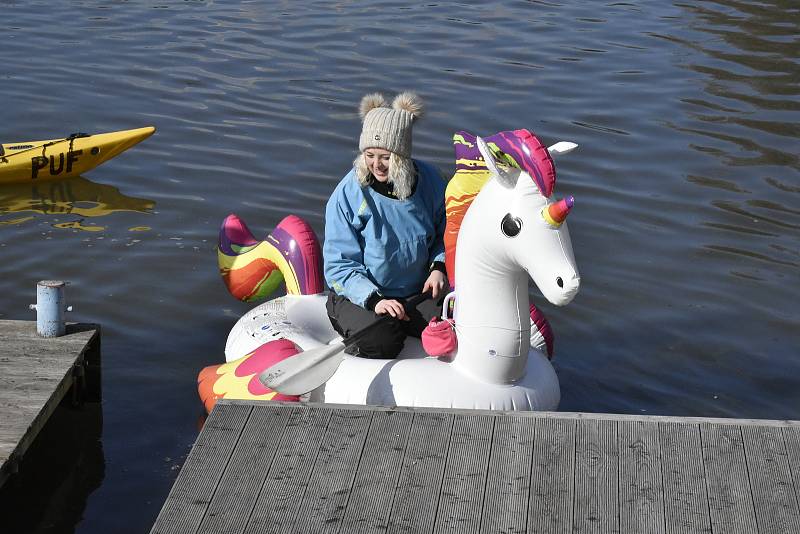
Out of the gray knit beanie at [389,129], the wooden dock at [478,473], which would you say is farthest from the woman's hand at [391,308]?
the wooden dock at [478,473]

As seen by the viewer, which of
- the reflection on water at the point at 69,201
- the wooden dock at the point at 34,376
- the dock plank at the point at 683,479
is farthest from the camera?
the reflection on water at the point at 69,201

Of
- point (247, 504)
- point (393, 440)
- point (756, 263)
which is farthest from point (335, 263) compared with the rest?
point (756, 263)

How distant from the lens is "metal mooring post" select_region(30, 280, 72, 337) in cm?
621

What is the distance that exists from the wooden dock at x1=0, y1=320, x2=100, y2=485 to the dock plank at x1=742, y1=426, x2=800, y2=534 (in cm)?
307

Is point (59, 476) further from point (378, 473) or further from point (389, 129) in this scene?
point (389, 129)

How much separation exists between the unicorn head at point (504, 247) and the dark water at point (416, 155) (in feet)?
5.11

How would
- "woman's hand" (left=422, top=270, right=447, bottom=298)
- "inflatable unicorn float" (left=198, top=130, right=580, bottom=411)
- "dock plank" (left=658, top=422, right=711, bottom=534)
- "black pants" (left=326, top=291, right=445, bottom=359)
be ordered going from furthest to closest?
"woman's hand" (left=422, top=270, right=447, bottom=298) < "black pants" (left=326, top=291, right=445, bottom=359) < "inflatable unicorn float" (left=198, top=130, right=580, bottom=411) < "dock plank" (left=658, top=422, right=711, bottom=534)

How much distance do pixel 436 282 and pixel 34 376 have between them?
201 cm

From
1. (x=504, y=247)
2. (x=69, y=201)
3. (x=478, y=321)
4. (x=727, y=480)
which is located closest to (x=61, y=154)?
(x=69, y=201)

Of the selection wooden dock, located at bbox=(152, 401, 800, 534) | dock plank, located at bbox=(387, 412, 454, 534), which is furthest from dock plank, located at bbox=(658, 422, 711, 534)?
dock plank, located at bbox=(387, 412, 454, 534)

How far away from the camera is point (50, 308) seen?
246 inches

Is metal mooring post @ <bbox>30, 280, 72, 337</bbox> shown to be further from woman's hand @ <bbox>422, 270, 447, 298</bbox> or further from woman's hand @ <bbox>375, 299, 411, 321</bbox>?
woman's hand @ <bbox>422, 270, 447, 298</bbox>

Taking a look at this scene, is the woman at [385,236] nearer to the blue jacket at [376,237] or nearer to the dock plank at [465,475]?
the blue jacket at [376,237]

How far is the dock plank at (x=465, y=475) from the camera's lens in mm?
4473
